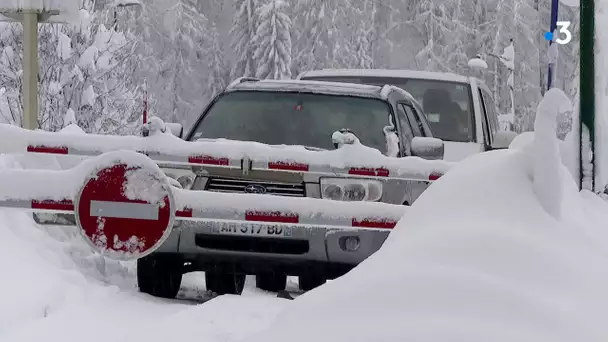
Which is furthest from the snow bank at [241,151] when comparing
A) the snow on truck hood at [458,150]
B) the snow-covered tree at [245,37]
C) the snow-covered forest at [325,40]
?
the snow-covered tree at [245,37]

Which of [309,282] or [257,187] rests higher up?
[257,187]

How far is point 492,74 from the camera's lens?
158 ft

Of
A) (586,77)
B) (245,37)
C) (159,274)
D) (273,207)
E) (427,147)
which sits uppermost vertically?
(245,37)

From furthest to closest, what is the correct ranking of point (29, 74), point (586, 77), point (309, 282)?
point (29, 74)
point (309, 282)
point (586, 77)

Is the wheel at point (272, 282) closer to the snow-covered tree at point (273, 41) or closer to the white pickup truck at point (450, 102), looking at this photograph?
the white pickup truck at point (450, 102)

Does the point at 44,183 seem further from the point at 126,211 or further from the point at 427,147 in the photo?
the point at 427,147

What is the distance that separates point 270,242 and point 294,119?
134 centimetres

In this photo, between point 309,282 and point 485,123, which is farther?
point 485,123

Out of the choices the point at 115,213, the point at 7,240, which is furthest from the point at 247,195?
the point at 7,240

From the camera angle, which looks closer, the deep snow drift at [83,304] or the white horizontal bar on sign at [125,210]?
the deep snow drift at [83,304]

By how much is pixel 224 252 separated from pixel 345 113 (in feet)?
5.58

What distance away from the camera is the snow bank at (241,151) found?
6477mm

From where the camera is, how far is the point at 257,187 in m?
7.14

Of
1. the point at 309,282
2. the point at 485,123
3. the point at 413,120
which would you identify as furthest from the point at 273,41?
the point at 309,282
